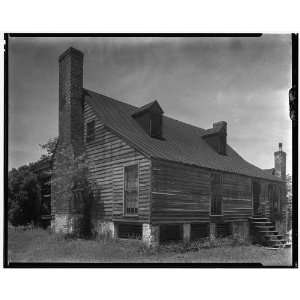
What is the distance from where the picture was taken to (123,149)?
33.5 feet

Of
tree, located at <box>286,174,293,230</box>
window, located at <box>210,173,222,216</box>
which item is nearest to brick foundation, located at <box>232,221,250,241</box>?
window, located at <box>210,173,222,216</box>

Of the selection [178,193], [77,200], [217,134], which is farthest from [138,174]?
[217,134]

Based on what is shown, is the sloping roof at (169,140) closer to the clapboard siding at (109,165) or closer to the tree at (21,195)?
the clapboard siding at (109,165)

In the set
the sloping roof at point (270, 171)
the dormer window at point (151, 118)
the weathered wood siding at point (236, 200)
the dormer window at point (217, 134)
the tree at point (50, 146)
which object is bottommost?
the weathered wood siding at point (236, 200)

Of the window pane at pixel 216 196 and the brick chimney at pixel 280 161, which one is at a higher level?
the brick chimney at pixel 280 161

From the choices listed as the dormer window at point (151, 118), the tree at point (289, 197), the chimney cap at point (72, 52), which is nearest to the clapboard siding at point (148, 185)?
the tree at point (289, 197)

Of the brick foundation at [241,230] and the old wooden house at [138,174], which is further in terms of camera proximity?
the brick foundation at [241,230]

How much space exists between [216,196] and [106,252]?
321 centimetres

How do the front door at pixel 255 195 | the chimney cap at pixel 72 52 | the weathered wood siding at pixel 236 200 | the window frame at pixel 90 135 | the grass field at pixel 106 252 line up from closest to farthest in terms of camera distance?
the grass field at pixel 106 252
the chimney cap at pixel 72 52
the window frame at pixel 90 135
the weathered wood siding at pixel 236 200
the front door at pixel 255 195

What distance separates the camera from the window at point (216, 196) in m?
10.7

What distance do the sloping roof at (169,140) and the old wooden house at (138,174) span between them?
0.03 metres

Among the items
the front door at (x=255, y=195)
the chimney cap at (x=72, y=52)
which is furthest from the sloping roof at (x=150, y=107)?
the front door at (x=255, y=195)

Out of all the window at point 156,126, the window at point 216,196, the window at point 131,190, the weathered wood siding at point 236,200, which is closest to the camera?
the window at point 131,190

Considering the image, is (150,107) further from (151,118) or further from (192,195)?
(192,195)
